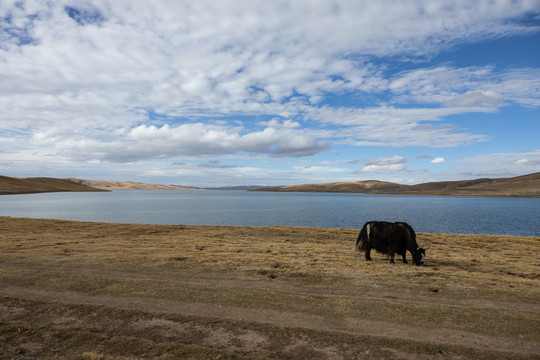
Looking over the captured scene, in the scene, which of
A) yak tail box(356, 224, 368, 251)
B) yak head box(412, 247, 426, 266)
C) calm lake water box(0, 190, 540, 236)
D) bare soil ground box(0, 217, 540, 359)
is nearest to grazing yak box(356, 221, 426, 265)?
yak tail box(356, 224, 368, 251)

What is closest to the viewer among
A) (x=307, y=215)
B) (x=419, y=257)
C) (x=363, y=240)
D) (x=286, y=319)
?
(x=286, y=319)

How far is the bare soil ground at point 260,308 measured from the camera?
8.27 m

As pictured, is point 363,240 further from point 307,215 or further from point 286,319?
point 307,215

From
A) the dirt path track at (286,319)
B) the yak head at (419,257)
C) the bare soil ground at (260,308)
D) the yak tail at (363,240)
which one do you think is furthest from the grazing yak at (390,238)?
the dirt path track at (286,319)

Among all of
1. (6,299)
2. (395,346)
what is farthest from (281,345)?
(6,299)

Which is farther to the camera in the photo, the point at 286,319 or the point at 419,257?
the point at 419,257

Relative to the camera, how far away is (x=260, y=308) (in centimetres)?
1112

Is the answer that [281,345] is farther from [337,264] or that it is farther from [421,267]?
[421,267]

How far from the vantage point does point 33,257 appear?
1906 centimetres

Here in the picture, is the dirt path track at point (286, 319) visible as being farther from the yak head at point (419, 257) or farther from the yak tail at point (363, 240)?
the yak tail at point (363, 240)

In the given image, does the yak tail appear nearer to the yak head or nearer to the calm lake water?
the yak head

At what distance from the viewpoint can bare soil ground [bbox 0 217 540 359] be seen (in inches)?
325

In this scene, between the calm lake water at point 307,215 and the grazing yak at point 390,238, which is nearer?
the grazing yak at point 390,238

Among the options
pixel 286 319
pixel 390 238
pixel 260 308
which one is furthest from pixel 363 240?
pixel 286 319
